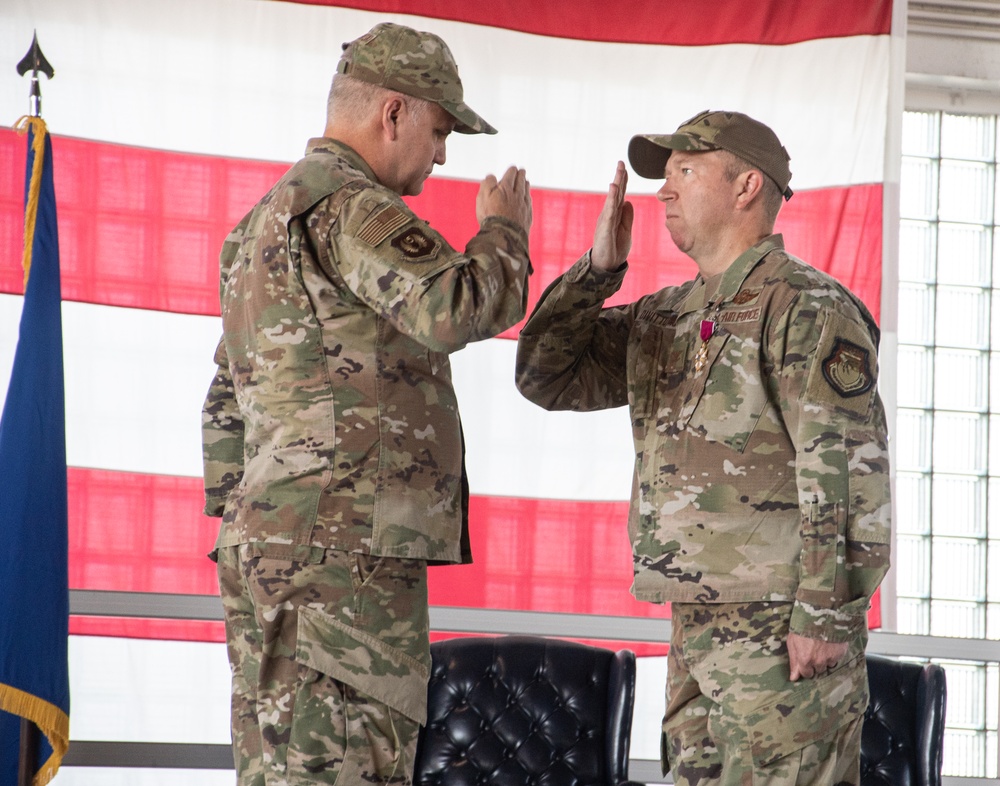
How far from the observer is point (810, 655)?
6.29 feet

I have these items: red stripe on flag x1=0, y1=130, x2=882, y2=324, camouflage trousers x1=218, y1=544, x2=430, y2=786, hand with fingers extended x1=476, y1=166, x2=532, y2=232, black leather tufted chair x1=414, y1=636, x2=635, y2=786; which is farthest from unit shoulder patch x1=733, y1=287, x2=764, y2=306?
red stripe on flag x1=0, y1=130, x2=882, y2=324

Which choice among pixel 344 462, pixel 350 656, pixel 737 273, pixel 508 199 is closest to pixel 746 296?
pixel 737 273

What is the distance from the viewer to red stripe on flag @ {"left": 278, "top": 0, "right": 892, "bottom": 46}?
3.97 meters

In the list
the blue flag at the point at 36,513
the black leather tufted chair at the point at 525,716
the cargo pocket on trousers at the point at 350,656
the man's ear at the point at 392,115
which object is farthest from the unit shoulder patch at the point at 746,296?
the blue flag at the point at 36,513

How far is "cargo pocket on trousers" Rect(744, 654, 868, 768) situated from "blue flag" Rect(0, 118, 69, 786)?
1.93 meters

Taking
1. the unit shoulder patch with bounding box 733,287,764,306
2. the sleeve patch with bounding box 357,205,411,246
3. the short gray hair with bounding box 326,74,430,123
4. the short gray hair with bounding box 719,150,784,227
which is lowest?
the unit shoulder patch with bounding box 733,287,764,306

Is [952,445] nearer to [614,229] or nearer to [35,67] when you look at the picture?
[614,229]

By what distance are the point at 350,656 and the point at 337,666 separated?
0.02 meters

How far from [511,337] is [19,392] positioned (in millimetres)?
1566

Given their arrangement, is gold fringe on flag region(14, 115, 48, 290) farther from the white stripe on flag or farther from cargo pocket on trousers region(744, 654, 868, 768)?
cargo pocket on trousers region(744, 654, 868, 768)

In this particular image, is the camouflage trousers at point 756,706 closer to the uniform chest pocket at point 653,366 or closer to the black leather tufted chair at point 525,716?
the uniform chest pocket at point 653,366

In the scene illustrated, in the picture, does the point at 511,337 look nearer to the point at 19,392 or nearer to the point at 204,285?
the point at 204,285

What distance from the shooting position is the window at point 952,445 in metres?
4.92

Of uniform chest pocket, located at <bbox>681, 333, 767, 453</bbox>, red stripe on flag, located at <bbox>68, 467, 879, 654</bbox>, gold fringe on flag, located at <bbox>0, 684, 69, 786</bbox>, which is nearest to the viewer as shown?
uniform chest pocket, located at <bbox>681, 333, 767, 453</bbox>
